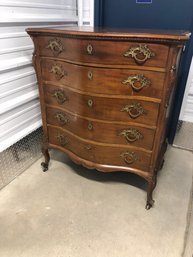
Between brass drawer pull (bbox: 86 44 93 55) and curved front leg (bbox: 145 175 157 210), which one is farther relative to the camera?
curved front leg (bbox: 145 175 157 210)

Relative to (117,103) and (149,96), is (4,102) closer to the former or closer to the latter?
(117,103)

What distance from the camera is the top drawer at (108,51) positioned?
1075mm

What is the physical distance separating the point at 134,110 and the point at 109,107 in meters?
0.14

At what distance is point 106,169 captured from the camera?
1508 millimetres

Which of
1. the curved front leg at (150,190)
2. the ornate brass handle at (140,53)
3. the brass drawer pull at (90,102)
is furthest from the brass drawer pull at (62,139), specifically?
the ornate brass handle at (140,53)

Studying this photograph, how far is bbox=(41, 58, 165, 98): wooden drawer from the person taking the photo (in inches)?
45.4

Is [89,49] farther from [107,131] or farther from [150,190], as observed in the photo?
Result: [150,190]

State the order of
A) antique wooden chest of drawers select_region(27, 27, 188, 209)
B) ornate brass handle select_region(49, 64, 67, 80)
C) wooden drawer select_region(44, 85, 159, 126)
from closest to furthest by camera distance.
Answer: antique wooden chest of drawers select_region(27, 27, 188, 209)
wooden drawer select_region(44, 85, 159, 126)
ornate brass handle select_region(49, 64, 67, 80)

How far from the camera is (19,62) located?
1.50 metres

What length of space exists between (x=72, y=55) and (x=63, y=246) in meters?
1.07

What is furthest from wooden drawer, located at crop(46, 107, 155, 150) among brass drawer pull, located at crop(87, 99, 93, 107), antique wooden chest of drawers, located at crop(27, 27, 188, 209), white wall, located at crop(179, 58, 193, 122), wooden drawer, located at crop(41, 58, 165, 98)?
white wall, located at crop(179, 58, 193, 122)

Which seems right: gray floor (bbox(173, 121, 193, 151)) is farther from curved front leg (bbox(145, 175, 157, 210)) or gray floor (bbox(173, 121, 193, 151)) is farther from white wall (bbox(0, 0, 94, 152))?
white wall (bbox(0, 0, 94, 152))

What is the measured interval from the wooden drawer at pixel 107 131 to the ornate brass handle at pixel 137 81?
0.23 m

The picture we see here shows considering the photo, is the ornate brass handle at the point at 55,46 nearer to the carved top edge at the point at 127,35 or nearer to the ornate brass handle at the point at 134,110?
the carved top edge at the point at 127,35
